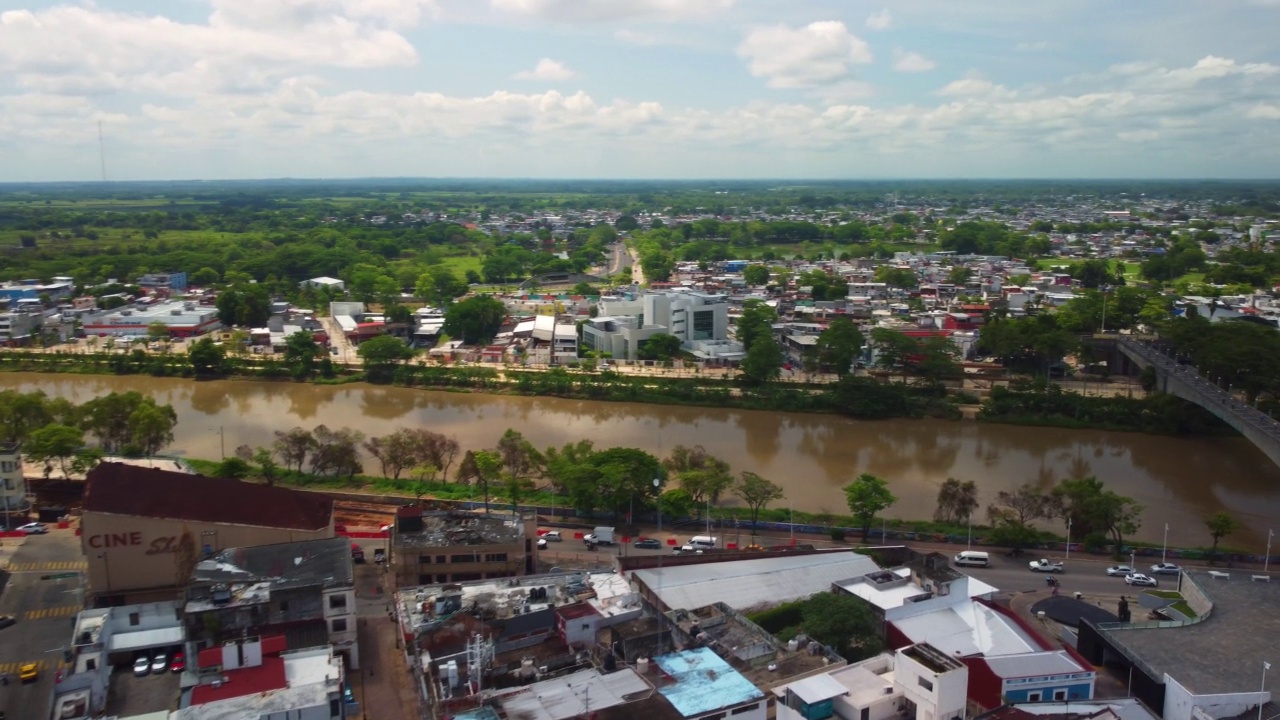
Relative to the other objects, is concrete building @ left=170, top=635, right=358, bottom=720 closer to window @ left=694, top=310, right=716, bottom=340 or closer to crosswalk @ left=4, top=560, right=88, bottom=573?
crosswalk @ left=4, top=560, right=88, bottom=573

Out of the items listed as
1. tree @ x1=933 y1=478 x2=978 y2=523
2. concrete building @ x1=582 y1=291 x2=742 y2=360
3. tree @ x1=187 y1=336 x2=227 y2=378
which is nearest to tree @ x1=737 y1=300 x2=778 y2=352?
concrete building @ x1=582 y1=291 x2=742 y2=360

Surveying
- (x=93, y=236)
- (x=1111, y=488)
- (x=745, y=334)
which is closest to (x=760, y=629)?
(x=1111, y=488)

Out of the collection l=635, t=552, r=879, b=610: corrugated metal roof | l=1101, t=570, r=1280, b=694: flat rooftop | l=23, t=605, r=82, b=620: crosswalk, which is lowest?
l=23, t=605, r=82, b=620: crosswalk

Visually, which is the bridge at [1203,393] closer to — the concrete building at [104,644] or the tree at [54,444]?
the concrete building at [104,644]

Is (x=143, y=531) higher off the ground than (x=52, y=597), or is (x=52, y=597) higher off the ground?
(x=143, y=531)

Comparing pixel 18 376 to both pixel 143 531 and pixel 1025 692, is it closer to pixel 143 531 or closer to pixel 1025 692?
pixel 143 531

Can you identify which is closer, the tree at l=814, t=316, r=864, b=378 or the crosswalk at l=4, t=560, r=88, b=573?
the crosswalk at l=4, t=560, r=88, b=573

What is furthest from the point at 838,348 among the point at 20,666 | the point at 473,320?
the point at 20,666
